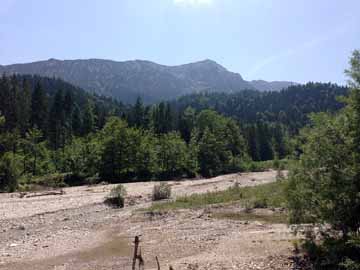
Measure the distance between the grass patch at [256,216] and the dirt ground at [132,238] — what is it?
944mm

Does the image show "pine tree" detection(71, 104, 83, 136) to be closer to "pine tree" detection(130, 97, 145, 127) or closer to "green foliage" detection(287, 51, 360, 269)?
"pine tree" detection(130, 97, 145, 127)

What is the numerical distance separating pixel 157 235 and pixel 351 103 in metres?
12.5

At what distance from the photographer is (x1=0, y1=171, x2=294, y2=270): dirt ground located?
16391 millimetres

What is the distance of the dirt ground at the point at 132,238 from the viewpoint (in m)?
16.4

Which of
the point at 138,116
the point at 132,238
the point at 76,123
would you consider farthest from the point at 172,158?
the point at 132,238

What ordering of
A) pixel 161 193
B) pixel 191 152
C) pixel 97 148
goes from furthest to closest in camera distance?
pixel 191 152
pixel 97 148
pixel 161 193

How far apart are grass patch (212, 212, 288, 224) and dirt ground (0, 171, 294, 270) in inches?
37.2

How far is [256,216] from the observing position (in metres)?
26.8

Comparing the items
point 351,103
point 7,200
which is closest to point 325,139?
point 351,103

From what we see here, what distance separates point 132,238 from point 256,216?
9.43 meters

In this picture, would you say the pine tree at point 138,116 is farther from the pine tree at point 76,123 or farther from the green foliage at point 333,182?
the green foliage at point 333,182

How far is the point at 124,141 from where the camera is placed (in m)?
67.8

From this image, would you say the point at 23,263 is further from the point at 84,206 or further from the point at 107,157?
the point at 107,157

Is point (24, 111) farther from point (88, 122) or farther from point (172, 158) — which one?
point (172, 158)
